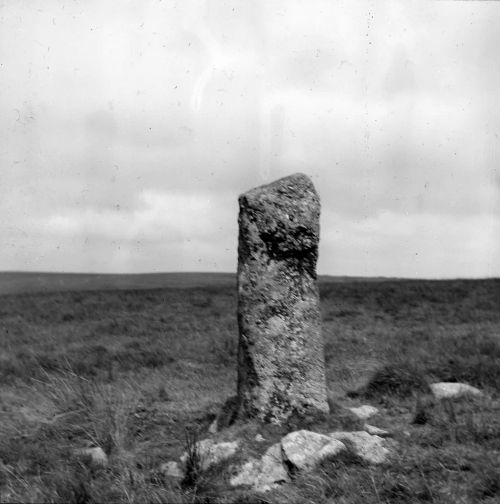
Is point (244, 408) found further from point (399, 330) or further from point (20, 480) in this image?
point (399, 330)

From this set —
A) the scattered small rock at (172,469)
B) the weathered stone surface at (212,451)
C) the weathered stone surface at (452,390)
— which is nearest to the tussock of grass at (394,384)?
the weathered stone surface at (452,390)

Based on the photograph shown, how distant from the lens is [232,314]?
23.7 metres

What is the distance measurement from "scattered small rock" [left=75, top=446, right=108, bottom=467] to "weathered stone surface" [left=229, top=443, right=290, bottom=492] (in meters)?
1.34

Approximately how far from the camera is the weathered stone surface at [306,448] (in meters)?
7.33

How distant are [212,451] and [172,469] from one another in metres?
0.54

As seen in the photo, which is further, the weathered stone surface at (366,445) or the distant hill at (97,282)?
the distant hill at (97,282)

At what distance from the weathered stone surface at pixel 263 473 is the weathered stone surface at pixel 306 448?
0.38 feet

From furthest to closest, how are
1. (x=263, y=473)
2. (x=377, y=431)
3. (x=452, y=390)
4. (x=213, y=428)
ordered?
(x=452, y=390)
(x=213, y=428)
(x=377, y=431)
(x=263, y=473)

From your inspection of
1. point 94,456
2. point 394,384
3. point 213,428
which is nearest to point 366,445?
point 213,428

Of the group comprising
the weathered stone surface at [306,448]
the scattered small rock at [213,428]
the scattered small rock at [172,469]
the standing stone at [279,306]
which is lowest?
the scattered small rock at [172,469]

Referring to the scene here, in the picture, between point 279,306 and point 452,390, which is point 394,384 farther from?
point 279,306

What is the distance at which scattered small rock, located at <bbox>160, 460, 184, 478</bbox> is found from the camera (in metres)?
7.19

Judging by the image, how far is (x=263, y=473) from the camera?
7320 mm

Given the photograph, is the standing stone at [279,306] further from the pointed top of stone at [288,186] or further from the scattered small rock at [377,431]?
the scattered small rock at [377,431]
